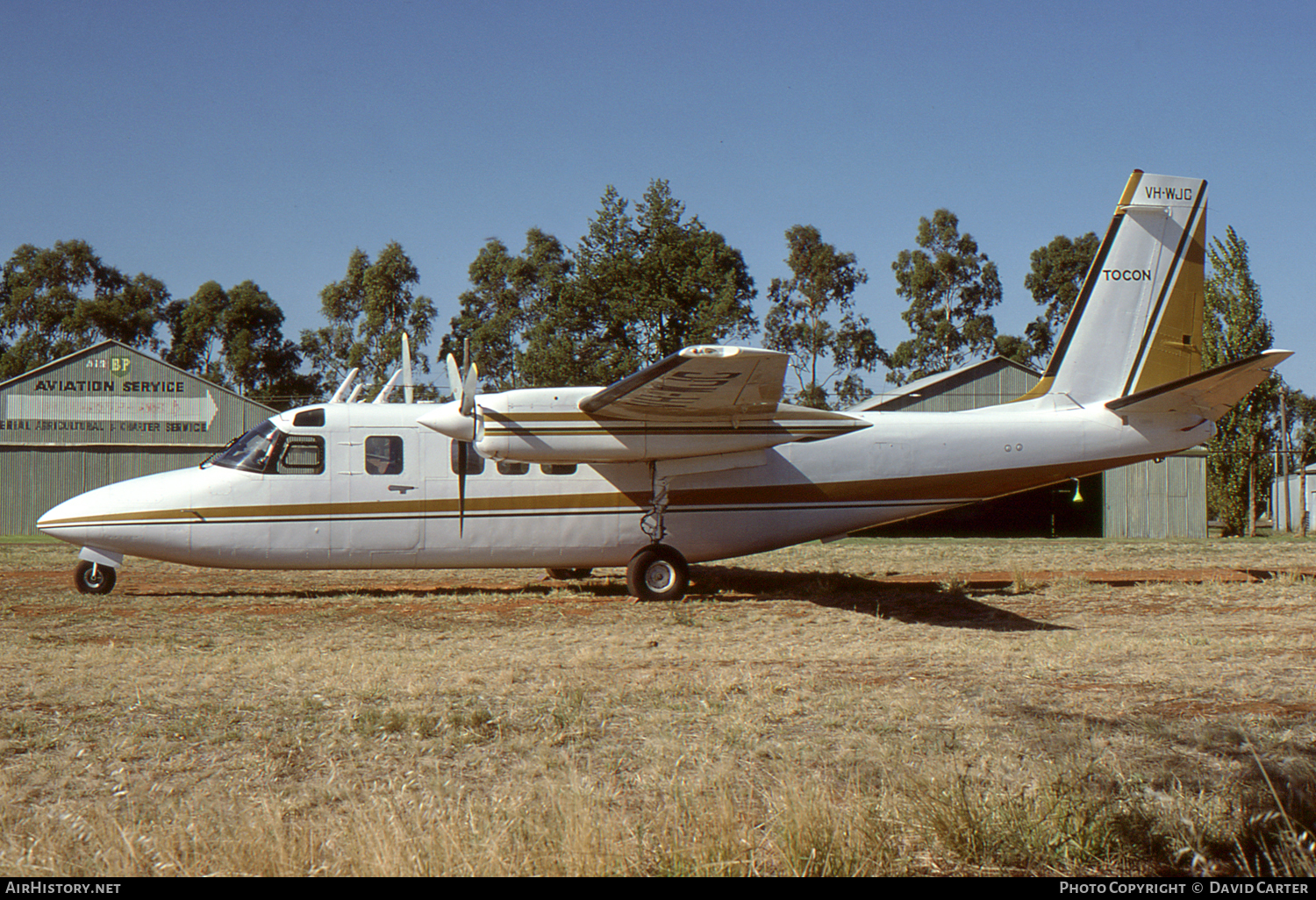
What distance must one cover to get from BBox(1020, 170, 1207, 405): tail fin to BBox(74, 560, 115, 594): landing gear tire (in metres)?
14.6

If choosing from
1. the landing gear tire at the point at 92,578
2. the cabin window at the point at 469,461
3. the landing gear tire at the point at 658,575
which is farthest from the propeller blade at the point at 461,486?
the landing gear tire at the point at 92,578

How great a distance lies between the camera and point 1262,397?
1359 inches

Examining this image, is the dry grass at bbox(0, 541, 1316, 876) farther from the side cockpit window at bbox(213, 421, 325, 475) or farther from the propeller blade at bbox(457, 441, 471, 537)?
the side cockpit window at bbox(213, 421, 325, 475)

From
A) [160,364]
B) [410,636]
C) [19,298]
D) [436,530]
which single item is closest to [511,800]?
[410,636]

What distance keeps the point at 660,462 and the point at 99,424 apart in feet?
87.2

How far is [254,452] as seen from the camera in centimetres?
1333

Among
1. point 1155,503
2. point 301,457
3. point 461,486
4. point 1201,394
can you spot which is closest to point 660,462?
point 461,486

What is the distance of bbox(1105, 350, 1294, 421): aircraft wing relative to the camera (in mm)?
12242

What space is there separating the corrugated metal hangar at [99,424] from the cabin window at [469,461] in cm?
2125

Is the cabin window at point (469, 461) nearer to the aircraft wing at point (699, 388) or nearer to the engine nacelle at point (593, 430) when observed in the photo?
the engine nacelle at point (593, 430)

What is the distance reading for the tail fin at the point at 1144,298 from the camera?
14477mm

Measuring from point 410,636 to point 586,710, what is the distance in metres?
4.24

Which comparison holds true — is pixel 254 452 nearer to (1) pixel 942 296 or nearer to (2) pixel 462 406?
(2) pixel 462 406

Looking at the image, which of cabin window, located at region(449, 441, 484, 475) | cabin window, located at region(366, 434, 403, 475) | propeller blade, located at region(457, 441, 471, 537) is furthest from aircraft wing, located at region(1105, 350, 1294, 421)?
cabin window, located at region(366, 434, 403, 475)
